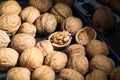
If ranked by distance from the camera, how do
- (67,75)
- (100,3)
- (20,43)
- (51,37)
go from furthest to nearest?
(100,3)
(51,37)
(20,43)
(67,75)

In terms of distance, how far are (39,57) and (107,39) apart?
346 mm

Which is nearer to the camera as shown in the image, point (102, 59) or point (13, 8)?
point (102, 59)

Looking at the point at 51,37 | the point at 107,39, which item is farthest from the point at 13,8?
the point at 107,39

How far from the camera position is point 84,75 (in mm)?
1013

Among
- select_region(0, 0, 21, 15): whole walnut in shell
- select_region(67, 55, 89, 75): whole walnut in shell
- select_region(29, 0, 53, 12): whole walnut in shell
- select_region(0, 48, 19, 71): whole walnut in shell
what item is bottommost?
select_region(67, 55, 89, 75): whole walnut in shell

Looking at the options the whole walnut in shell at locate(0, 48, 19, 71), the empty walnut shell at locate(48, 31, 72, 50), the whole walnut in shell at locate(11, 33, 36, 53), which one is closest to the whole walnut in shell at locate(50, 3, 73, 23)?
the empty walnut shell at locate(48, 31, 72, 50)

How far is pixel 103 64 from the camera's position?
1003 millimetres

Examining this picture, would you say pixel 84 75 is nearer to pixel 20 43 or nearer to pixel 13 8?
pixel 20 43

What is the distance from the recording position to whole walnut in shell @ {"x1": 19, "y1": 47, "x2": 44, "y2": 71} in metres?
0.99

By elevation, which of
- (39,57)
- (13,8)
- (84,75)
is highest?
(13,8)

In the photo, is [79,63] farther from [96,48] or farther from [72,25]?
[72,25]

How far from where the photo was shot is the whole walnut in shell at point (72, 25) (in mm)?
1188

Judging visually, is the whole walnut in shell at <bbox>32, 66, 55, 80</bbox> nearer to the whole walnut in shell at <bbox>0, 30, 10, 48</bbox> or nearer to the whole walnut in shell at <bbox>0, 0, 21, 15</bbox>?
the whole walnut in shell at <bbox>0, 30, 10, 48</bbox>

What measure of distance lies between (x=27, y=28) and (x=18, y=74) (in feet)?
0.97
